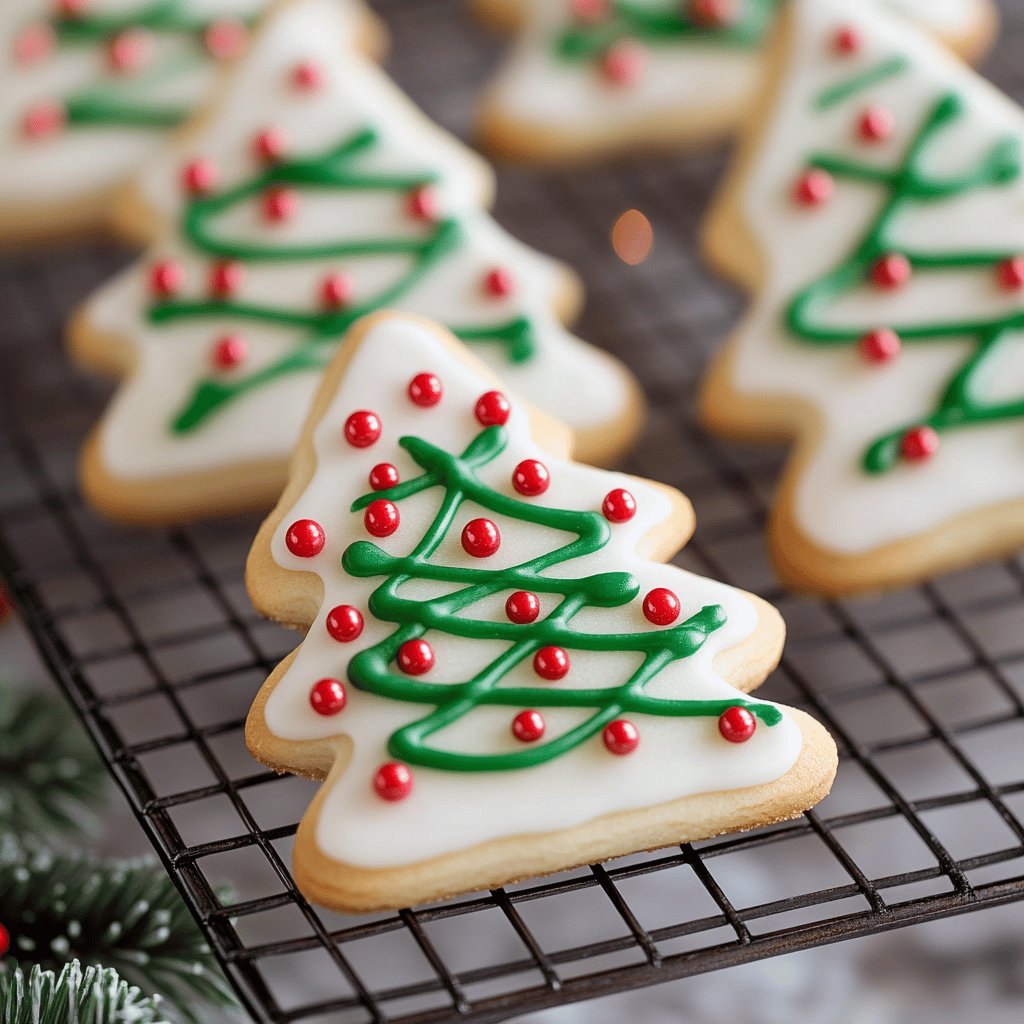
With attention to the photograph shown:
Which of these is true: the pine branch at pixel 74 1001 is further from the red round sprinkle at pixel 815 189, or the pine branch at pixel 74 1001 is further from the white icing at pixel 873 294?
the red round sprinkle at pixel 815 189

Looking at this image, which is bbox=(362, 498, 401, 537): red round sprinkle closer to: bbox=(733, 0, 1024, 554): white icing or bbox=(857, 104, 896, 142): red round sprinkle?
bbox=(733, 0, 1024, 554): white icing

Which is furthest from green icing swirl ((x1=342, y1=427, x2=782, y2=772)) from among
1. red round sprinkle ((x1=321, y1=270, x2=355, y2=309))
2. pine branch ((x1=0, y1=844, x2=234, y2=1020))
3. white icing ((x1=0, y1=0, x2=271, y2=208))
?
white icing ((x1=0, y1=0, x2=271, y2=208))

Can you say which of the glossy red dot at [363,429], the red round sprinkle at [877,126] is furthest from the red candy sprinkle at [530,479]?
the red round sprinkle at [877,126]

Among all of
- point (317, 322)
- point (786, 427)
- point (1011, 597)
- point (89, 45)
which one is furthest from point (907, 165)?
point (89, 45)

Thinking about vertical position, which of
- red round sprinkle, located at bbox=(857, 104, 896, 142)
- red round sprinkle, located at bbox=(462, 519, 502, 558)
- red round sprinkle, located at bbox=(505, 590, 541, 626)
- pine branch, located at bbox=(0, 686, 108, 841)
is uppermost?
red round sprinkle, located at bbox=(857, 104, 896, 142)

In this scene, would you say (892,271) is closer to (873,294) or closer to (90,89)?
(873,294)
